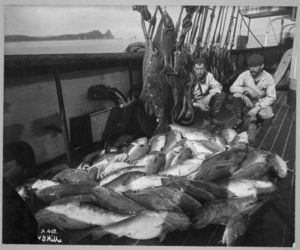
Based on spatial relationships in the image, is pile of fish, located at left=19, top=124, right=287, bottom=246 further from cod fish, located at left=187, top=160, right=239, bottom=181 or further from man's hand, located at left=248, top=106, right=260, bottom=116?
man's hand, located at left=248, top=106, right=260, bottom=116

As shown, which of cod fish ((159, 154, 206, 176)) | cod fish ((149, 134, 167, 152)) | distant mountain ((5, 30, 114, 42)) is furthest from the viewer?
cod fish ((149, 134, 167, 152))

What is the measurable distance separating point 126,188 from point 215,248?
0.88 m

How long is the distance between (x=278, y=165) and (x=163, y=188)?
0.99 metres

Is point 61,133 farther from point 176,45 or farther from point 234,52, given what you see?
point 234,52

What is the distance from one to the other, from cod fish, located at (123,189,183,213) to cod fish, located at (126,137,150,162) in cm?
31

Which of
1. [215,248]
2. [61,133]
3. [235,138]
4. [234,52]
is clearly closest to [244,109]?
[235,138]

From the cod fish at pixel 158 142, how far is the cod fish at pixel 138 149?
4cm

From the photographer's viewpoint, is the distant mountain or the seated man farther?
the seated man

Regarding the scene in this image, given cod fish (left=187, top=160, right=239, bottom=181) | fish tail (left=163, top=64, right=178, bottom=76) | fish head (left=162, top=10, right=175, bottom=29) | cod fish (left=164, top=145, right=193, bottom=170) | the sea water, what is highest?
fish head (left=162, top=10, right=175, bottom=29)

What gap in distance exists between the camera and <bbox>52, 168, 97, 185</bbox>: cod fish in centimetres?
318

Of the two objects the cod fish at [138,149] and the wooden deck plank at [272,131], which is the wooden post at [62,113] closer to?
the cod fish at [138,149]

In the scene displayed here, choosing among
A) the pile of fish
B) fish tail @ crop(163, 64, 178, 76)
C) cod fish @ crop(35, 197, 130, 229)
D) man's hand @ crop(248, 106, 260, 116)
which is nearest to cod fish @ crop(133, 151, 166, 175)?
the pile of fish

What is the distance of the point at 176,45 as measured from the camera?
315 cm

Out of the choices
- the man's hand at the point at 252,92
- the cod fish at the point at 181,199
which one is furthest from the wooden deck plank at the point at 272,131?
the cod fish at the point at 181,199
